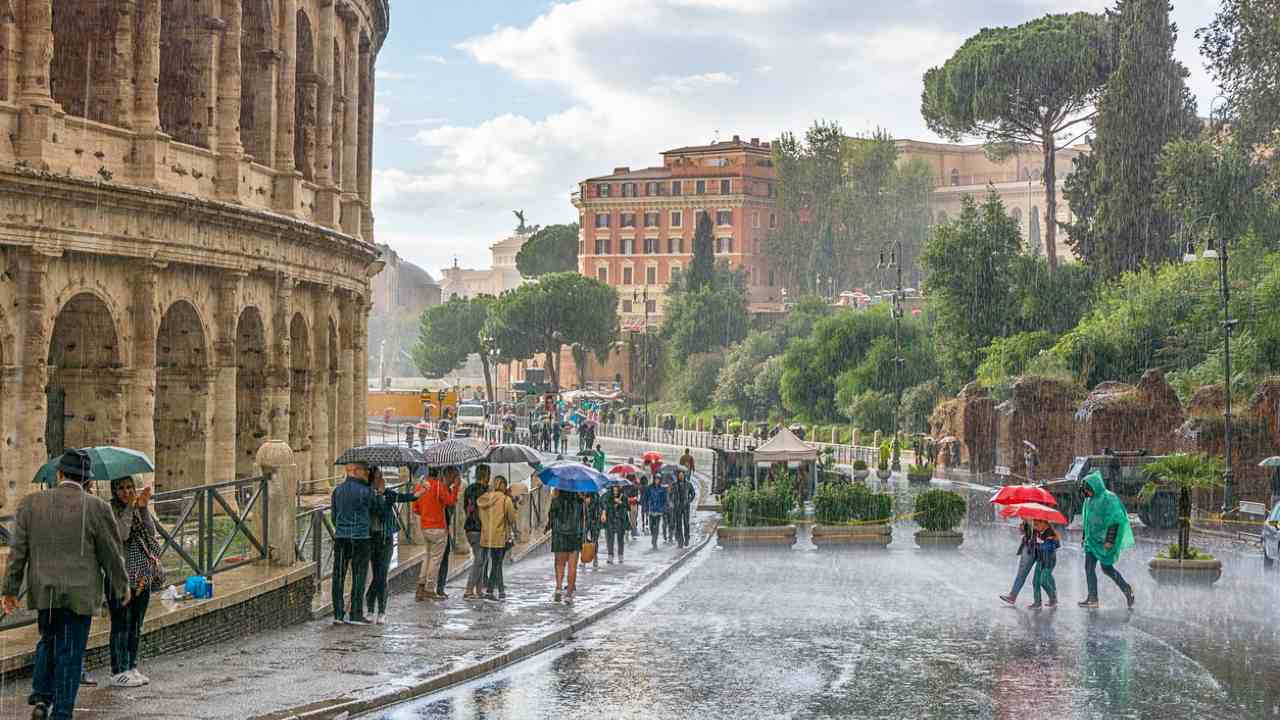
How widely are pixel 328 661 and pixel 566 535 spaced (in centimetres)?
592

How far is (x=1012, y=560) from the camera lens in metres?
29.2

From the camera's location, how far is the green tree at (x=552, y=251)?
545ft

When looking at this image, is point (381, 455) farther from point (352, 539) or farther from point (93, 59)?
point (93, 59)

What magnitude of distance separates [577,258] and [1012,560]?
136090 mm

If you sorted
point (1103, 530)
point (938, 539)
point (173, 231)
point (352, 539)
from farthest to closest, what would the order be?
point (938, 539), point (173, 231), point (1103, 530), point (352, 539)

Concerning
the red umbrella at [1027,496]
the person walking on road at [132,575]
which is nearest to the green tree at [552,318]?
the red umbrella at [1027,496]

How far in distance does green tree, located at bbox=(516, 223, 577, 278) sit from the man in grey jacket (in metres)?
154

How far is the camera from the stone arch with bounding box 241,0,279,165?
32.6 m

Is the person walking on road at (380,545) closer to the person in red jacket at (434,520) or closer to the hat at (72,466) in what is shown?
the person in red jacket at (434,520)

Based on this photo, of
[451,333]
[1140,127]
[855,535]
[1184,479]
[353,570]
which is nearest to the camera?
[353,570]

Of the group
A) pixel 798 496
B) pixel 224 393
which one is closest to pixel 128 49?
pixel 224 393

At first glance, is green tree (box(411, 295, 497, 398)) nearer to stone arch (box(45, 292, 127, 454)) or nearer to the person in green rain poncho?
stone arch (box(45, 292, 127, 454))

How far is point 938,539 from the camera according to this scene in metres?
32.8

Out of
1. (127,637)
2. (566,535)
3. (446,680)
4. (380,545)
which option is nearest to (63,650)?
(127,637)
